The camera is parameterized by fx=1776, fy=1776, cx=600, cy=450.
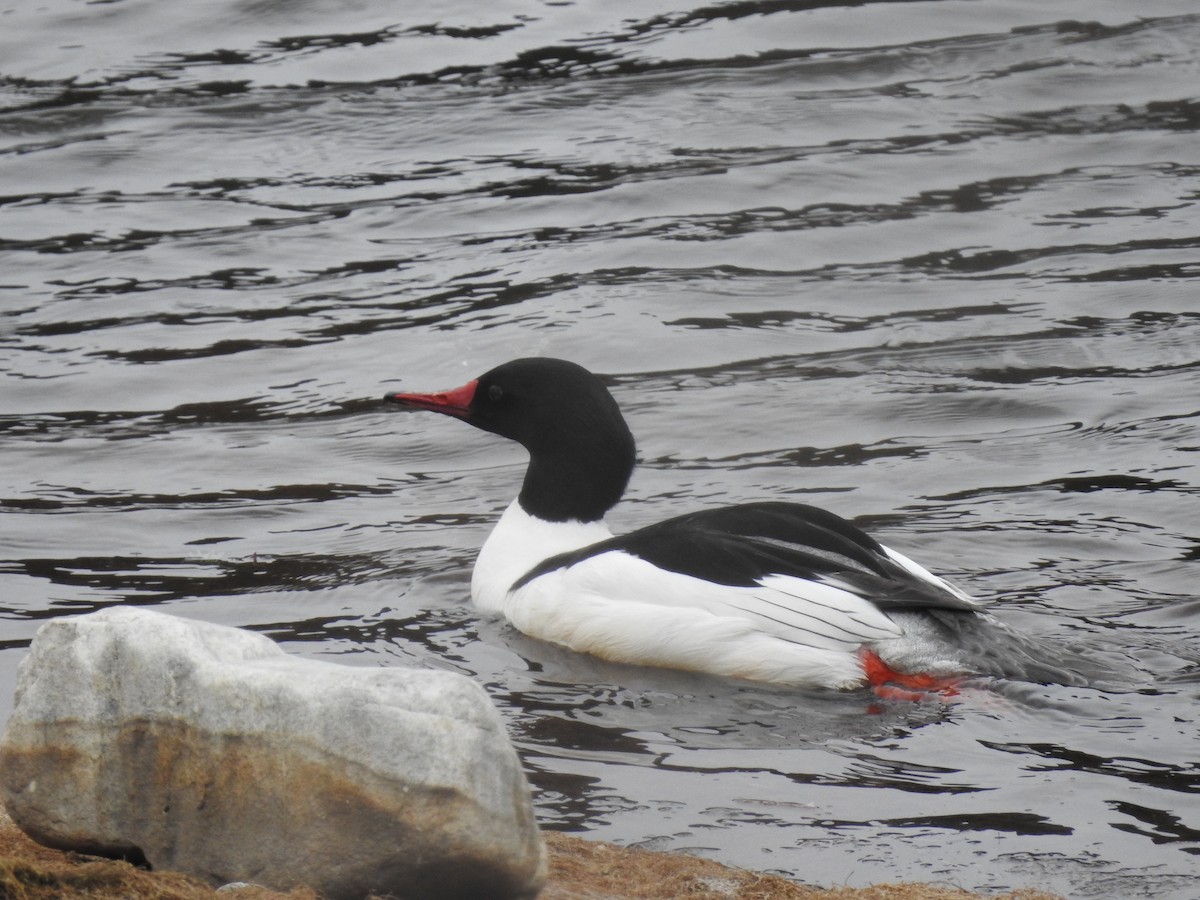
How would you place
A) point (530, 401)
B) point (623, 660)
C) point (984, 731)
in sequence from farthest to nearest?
point (530, 401)
point (623, 660)
point (984, 731)

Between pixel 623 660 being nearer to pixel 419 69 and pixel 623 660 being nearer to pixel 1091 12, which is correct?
pixel 419 69

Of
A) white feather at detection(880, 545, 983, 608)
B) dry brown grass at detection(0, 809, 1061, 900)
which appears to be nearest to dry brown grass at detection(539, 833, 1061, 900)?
dry brown grass at detection(0, 809, 1061, 900)

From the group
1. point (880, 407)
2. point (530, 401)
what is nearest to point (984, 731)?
point (530, 401)

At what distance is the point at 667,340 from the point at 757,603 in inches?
155

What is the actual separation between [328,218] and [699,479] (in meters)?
4.53

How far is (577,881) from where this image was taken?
4168 mm

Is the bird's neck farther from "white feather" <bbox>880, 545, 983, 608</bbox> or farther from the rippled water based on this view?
"white feather" <bbox>880, 545, 983, 608</bbox>

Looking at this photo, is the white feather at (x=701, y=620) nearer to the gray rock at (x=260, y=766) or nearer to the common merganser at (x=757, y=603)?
the common merganser at (x=757, y=603)

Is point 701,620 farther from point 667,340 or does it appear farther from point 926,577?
point 667,340

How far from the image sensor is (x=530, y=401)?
23.3 ft

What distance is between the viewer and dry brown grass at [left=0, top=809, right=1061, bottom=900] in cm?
356

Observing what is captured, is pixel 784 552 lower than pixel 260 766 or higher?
lower

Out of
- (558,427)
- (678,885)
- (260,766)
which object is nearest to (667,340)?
(558,427)

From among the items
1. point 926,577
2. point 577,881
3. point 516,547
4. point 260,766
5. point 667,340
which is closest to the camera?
point 260,766
